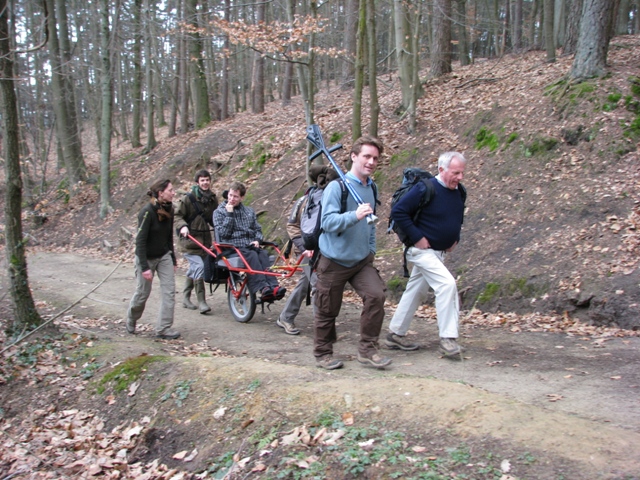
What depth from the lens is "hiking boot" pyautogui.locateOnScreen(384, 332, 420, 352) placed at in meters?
6.52

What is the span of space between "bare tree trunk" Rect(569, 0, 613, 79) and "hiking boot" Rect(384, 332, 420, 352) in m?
7.88

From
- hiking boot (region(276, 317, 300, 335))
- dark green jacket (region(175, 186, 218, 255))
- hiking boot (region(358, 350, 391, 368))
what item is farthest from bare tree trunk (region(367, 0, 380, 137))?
hiking boot (region(358, 350, 391, 368))

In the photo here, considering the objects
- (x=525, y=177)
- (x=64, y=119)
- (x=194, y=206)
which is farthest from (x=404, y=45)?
(x=64, y=119)

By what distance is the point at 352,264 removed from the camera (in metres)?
5.59

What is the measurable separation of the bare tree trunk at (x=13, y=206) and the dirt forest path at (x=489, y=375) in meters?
1.13

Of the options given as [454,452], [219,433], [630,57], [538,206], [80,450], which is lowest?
[80,450]

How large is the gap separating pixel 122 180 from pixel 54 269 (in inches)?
340

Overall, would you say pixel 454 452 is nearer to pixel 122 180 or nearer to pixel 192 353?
pixel 192 353

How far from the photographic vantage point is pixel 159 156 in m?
23.1

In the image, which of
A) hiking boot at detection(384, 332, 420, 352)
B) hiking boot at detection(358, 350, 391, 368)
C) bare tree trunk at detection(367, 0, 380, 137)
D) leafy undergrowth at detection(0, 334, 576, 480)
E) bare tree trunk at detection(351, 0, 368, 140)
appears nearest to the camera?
leafy undergrowth at detection(0, 334, 576, 480)

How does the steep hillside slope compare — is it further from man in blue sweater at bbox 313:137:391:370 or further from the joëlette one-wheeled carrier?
man in blue sweater at bbox 313:137:391:370

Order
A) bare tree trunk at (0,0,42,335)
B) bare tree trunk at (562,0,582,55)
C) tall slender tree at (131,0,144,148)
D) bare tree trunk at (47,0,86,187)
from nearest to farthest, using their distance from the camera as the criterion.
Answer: bare tree trunk at (0,0,42,335) < bare tree trunk at (562,0,582,55) < bare tree trunk at (47,0,86,187) < tall slender tree at (131,0,144,148)

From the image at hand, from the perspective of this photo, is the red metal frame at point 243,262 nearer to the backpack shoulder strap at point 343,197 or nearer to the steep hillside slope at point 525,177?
the steep hillside slope at point 525,177

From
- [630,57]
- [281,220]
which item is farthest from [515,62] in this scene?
[281,220]
